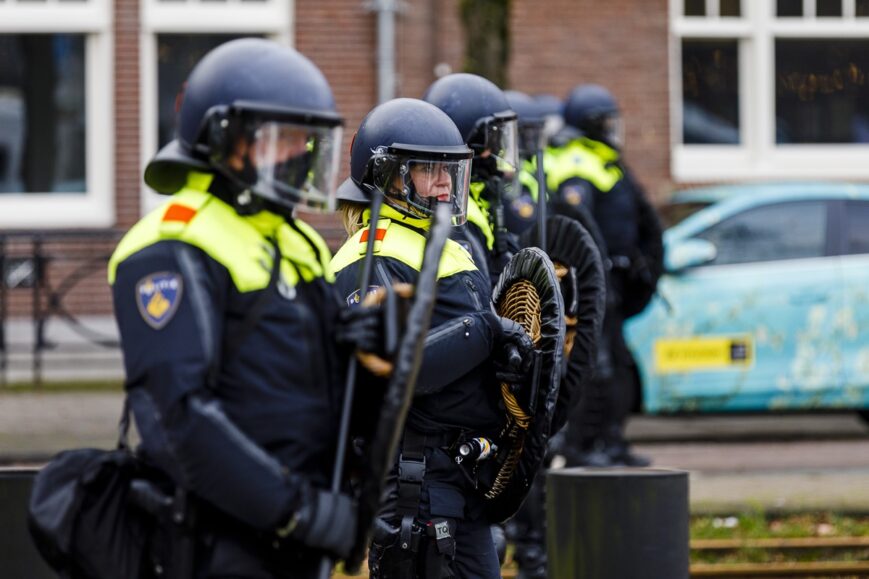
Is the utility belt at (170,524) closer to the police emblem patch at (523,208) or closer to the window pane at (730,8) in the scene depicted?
the police emblem patch at (523,208)

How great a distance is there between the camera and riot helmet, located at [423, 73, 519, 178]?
5734 mm

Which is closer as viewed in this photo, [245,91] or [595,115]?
[245,91]

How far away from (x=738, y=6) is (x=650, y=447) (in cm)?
577

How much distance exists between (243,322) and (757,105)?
43.5 ft

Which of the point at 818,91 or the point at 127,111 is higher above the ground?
the point at 818,91

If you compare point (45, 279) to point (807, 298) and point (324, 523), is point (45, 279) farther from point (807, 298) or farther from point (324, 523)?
point (324, 523)

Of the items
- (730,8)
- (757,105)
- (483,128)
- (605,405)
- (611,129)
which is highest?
(730,8)

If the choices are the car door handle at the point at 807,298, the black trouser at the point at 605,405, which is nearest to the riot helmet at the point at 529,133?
the black trouser at the point at 605,405

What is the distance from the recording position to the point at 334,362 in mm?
3393

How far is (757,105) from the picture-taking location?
15945 millimetres

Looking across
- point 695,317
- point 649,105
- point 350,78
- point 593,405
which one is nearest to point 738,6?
point 649,105

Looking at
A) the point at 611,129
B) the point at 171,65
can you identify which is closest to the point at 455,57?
the point at 171,65

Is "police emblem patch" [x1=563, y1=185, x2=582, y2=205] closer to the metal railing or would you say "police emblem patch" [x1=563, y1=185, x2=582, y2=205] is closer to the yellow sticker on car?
the yellow sticker on car

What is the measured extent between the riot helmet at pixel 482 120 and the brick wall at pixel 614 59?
9.47 metres
